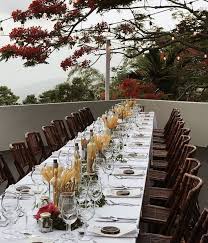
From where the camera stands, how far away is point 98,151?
437 cm

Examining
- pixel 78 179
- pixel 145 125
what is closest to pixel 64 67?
pixel 145 125

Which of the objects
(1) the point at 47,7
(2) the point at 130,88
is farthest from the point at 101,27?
(2) the point at 130,88

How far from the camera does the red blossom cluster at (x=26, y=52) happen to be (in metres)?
9.60

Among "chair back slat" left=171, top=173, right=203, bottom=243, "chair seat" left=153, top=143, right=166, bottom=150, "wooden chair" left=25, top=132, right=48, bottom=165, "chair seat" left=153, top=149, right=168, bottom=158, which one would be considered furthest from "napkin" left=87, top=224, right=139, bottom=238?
"chair seat" left=153, top=143, right=166, bottom=150

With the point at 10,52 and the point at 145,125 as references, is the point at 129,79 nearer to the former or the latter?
the point at 10,52

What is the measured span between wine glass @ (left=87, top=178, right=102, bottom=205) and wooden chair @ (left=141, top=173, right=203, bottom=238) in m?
0.56

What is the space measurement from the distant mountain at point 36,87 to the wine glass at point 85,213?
8295 mm

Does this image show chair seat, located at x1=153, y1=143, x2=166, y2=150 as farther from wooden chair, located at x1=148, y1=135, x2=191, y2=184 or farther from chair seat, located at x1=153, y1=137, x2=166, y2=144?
wooden chair, located at x1=148, y1=135, x2=191, y2=184

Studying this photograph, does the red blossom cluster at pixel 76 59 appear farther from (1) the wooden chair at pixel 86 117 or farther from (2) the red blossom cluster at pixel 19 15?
(1) the wooden chair at pixel 86 117

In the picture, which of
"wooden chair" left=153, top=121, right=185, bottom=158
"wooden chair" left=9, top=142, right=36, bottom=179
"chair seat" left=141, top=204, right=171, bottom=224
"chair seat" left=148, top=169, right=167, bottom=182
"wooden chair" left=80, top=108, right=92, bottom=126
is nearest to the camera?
"chair seat" left=141, top=204, right=171, bottom=224

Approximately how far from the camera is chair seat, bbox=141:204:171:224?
3912 millimetres

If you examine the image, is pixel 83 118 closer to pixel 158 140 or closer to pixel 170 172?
pixel 158 140

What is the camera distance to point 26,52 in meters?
9.71

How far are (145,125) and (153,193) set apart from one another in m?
3.15
